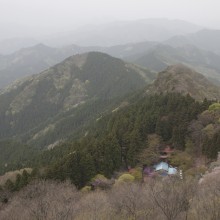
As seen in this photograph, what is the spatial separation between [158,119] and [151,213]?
192 ft

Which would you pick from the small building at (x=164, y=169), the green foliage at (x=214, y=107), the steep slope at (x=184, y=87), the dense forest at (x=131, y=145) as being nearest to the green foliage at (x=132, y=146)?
the dense forest at (x=131, y=145)

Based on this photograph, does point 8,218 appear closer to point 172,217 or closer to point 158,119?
point 172,217

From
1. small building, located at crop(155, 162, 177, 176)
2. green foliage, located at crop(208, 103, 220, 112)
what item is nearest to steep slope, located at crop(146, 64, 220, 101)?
green foliage, located at crop(208, 103, 220, 112)

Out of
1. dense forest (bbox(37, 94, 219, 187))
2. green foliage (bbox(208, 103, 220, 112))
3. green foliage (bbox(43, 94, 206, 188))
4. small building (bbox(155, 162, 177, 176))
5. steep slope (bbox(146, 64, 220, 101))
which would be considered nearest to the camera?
small building (bbox(155, 162, 177, 176))

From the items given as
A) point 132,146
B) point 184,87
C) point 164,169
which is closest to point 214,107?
point 132,146

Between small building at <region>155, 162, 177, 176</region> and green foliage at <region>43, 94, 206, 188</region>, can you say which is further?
green foliage at <region>43, 94, 206, 188</region>

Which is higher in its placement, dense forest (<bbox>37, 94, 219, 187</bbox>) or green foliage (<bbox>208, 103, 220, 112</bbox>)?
green foliage (<bbox>208, 103, 220, 112</bbox>)

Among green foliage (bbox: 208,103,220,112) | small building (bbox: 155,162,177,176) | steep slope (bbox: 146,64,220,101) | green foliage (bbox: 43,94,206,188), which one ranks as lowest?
steep slope (bbox: 146,64,220,101)

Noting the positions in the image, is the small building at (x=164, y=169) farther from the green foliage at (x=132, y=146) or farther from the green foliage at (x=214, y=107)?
the green foliage at (x=214, y=107)

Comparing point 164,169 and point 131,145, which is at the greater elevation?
point 131,145

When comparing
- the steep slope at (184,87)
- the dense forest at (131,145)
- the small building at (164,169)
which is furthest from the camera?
the steep slope at (184,87)

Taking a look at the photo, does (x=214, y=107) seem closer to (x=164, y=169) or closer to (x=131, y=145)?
(x=131, y=145)

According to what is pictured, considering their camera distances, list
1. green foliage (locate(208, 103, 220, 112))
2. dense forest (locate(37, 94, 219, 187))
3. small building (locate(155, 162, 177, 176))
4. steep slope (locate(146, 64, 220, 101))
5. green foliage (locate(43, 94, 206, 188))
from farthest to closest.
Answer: steep slope (locate(146, 64, 220, 101)) → green foliage (locate(208, 103, 220, 112)) → green foliage (locate(43, 94, 206, 188)) → dense forest (locate(37, 94, 219, 187)) → small building (locate(155, 162, 177, 176))

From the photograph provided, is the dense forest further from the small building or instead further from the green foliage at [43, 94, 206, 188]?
the small building
